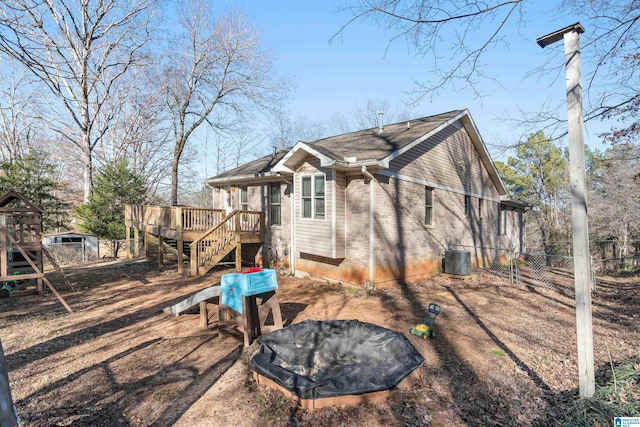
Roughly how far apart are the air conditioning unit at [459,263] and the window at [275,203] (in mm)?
6472

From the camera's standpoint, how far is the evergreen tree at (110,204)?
61.8ft

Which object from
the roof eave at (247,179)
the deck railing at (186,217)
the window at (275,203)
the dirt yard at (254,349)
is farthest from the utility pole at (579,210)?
the deck railing at (186,217)

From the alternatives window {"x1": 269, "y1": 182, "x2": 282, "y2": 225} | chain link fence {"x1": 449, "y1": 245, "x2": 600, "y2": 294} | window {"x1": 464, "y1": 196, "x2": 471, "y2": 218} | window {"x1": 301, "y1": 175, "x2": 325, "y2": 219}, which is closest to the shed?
window {"x1": 269, "y1": 182, "x2": 282, "y2": 225}

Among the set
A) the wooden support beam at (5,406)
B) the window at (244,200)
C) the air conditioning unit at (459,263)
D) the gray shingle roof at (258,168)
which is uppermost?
the gray shingle roof at (258,168)

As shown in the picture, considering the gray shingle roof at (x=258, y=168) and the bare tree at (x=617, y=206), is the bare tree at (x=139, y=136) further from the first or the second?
the bare tree at (x=617, y=206)

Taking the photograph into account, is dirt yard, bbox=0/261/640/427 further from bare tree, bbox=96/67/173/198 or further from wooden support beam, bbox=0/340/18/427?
bare tree, bbox=96/67/173/198

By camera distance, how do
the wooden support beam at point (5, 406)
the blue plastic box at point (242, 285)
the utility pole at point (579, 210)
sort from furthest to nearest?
the blue plastic box at point (242, 285)
the utility pole at point (579, 210)
the wooden support beam at point (5, 406)

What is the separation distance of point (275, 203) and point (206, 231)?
284cm

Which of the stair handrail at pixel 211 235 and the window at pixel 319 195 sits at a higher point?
the window at pixel 319 195

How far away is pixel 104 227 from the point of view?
19.2 metres

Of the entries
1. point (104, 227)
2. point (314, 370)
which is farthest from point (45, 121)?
point (314, 370)

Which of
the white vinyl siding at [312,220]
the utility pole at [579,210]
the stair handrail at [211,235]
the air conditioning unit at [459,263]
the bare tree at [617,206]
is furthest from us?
the bare tree at [617,206]

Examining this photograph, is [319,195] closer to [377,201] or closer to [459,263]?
[377,201]

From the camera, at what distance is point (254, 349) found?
5.23 meters
